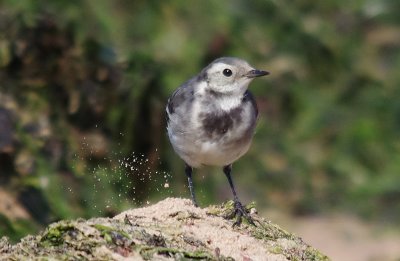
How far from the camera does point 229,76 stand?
590 centimetres

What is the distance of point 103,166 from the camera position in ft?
23.8

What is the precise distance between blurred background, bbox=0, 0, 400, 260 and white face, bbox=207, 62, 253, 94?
131 cm

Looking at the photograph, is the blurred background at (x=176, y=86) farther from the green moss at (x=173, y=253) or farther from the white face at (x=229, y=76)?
the green moss at (x=173, y=253)

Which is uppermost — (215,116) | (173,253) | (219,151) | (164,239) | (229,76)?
(229,76)

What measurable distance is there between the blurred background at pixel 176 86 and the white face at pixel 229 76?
1.31 m

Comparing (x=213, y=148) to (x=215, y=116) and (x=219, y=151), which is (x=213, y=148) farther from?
(x=215, y=116)

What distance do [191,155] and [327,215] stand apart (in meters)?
3.59

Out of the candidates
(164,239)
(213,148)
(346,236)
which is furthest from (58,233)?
(346,236)

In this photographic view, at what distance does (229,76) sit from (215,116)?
0.36 m

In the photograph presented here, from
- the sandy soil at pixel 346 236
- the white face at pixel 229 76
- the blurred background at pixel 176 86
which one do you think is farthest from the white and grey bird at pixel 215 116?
the sandy soil at pixel 346 236

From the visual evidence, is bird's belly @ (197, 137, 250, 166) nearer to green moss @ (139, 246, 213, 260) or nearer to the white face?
the white face

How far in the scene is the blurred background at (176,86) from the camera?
696 centimetres

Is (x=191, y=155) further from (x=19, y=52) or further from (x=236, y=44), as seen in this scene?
(x=236, y=44)

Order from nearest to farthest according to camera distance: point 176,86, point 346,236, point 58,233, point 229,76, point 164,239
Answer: point 58,233
point 164,239
point 229,76
point 346,236
point 176,86
